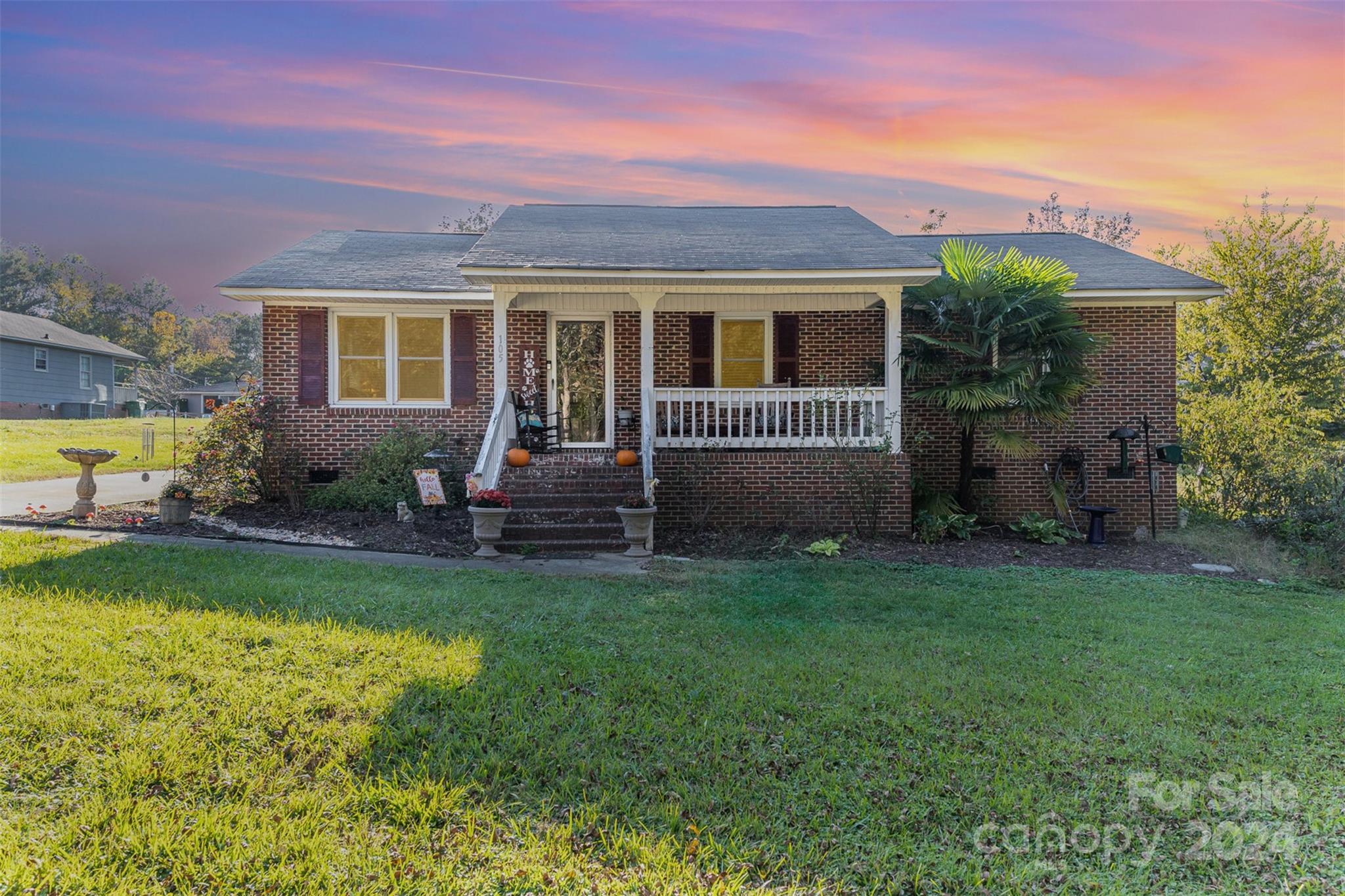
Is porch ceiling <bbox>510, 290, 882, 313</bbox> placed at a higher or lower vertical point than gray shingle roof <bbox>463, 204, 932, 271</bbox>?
lower

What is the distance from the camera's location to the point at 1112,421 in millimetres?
12055

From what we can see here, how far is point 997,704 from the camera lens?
443cm

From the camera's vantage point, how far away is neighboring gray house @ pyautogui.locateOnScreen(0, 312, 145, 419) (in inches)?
1186

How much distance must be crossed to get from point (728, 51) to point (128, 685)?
428 inches

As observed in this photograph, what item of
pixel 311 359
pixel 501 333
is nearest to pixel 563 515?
pixel 501 333

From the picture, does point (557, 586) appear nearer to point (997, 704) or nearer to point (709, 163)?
point (997, 704)

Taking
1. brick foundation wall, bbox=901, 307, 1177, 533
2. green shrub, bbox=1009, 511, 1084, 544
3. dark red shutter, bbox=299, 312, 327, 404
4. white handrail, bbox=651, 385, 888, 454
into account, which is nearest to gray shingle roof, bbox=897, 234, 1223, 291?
brick foundation wall, bbox=901, 307, 1177, 533

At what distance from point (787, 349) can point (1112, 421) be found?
5196 mm

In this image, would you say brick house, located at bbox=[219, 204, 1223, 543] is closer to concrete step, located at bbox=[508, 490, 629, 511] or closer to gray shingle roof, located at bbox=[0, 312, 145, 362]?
concrete step, located at bbox=[508, 490, 629, 511]

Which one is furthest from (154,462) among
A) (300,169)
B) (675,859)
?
(675,859)

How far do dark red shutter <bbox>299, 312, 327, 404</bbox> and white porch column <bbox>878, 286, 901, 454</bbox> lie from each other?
8.51m

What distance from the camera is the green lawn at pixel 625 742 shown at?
2.94 metres

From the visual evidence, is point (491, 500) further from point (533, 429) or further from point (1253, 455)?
point (1253, 455)

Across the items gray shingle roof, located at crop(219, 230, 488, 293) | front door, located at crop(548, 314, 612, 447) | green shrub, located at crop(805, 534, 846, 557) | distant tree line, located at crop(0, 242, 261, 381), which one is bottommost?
green shrub, located at crop(805, 534, 846, 557)
